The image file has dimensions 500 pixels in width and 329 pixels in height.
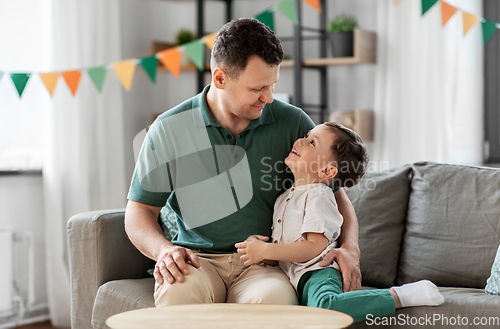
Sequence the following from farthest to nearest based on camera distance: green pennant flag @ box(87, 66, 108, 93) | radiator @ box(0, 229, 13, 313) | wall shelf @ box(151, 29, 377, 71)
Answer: wall shelf @ box(151, 29, 377, 71)
green pennant flag @ box(87, 66, 108, 93)
radiator @ box(0, 229, 13, 313)

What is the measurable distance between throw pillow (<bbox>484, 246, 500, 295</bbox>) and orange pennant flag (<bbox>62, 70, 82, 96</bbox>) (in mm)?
2043

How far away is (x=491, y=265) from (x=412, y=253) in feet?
0.85

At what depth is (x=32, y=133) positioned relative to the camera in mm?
2885

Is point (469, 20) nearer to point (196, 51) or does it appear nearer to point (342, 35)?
point (342, 35)

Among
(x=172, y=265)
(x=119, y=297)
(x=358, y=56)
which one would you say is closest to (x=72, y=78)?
(x=119, y=297)

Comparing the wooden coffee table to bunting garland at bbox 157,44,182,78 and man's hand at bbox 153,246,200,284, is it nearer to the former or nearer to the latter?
man's hand at bbox 153,246,200,284

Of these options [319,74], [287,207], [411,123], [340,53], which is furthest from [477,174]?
[319,74]

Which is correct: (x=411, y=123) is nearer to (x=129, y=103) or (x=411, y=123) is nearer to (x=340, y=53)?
(x=340, y=53)

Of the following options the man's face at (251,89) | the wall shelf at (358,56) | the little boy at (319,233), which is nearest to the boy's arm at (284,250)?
the little boy at (319,233)

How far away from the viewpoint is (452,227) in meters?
1.86

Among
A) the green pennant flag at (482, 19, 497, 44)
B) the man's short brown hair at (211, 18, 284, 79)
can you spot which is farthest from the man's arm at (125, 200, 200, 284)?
the green pennant flag at (482, 19, 497, 44)

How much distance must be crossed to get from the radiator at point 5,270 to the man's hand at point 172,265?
1.58 metres

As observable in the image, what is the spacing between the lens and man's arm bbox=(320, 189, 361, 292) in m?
1.50

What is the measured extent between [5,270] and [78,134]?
2.61 ft
